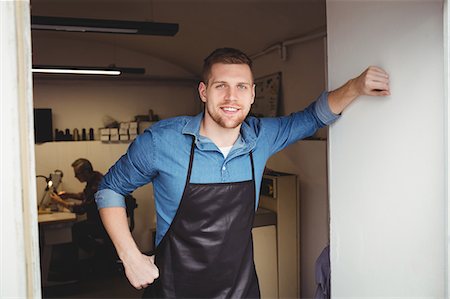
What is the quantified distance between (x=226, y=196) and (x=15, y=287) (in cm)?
123

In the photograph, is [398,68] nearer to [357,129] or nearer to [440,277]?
[357,129]

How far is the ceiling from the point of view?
395 cm

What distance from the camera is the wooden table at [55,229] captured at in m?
4.93

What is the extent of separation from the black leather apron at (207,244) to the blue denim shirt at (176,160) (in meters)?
0.03

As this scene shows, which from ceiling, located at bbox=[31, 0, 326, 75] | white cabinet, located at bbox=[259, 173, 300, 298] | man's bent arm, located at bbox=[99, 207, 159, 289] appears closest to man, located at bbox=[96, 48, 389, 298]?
man's bent arm, located at bbox=[99, 207, 159, 289]

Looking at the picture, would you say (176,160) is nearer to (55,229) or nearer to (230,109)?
(230,109)

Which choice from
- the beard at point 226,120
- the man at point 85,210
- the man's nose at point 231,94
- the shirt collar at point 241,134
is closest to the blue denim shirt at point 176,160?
the shirt collar at point 241,134

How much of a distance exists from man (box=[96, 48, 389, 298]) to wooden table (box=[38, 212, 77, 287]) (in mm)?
3172

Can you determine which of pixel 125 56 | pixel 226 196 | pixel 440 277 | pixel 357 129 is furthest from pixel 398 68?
pixel 125 56

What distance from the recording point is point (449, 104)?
1.08 m

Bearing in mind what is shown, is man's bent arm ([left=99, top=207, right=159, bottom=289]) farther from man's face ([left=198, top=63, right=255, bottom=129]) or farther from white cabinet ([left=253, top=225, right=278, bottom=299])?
white cabinet ([left=253, top=225, right=278, bottom=299])

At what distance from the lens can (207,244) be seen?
6.59 ft

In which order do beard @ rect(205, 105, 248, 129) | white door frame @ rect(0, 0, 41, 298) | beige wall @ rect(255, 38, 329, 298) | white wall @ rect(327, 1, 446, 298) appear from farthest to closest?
beige wall @ rect(255, 38, 329, 298), beard @ rect(205, 105, 248, 129), white wall @ rect(327, 1, 446, 298), white door frame @ rect(0, 0, 41, 298)

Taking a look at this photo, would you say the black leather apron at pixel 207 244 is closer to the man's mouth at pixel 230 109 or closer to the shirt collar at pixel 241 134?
the shirt collar at pixel 241 134
